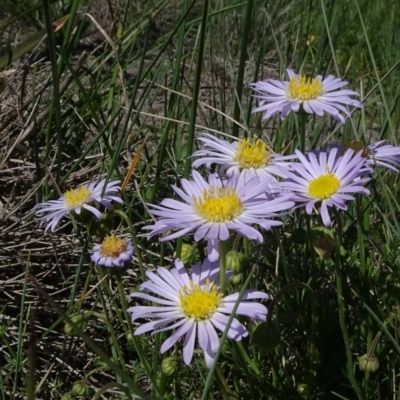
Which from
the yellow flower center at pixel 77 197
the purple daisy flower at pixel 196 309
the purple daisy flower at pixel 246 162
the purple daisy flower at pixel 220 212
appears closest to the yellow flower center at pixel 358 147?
the purple daisy flower at pixel 246 162

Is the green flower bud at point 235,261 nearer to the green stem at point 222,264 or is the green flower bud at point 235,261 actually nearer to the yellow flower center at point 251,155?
the green stem at point 222,264

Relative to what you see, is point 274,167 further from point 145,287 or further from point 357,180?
point 145,287

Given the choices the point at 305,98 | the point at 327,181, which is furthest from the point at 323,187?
the point at 305,98

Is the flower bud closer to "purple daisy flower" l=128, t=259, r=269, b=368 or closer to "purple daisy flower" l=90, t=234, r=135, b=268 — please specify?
"purple daisy flower" l=128, t=259, r=269, b=368

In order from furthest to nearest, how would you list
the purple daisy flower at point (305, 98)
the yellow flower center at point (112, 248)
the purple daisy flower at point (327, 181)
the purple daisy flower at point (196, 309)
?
the purple daisy flower at point (305, 98) < the yellow flower center at point (112, 248) < the purple daisy flower at point (327, 181) < the purple daisy flower at point (196, 309)

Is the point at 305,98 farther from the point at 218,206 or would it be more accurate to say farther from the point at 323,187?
the point at 218,206

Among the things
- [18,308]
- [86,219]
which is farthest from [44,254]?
[86,219]
